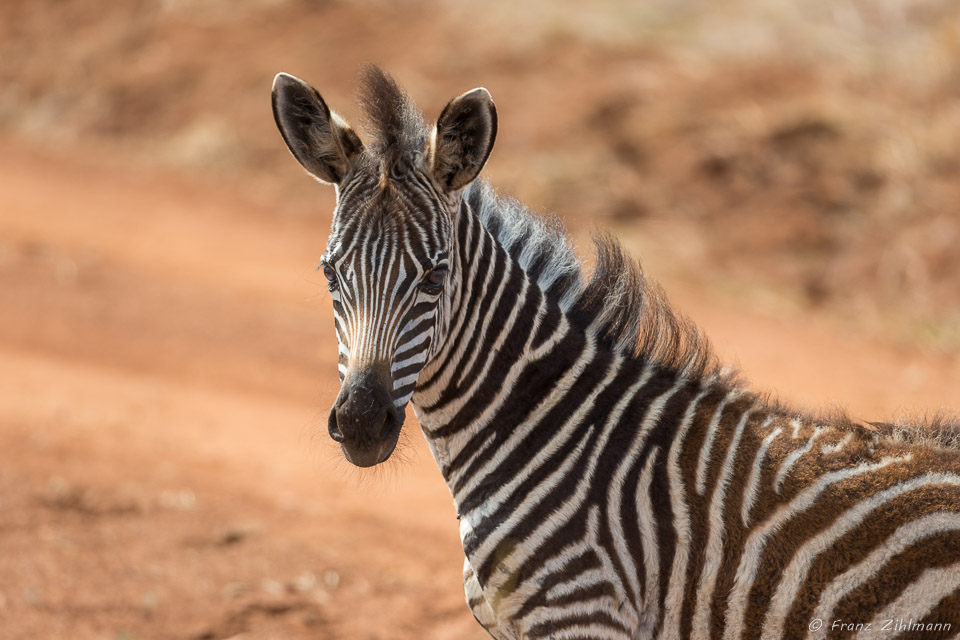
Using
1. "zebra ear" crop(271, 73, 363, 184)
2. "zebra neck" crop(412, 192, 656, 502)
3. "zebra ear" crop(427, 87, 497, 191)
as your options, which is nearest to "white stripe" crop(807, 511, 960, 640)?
"zebra neck" crop(412, 192, 656, 502)

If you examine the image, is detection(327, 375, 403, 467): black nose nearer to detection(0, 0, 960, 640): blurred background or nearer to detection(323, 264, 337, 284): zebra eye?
detection(323, 264, 337, 284): zebra eye

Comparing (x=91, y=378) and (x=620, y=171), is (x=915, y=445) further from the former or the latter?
Result: (x=620, y=171)

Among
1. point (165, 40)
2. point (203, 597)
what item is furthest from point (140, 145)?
point (203, 597)

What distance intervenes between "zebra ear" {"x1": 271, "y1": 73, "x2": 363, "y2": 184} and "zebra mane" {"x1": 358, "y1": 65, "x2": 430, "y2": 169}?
120 mm

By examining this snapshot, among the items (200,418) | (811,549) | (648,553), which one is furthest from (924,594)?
(200,418)

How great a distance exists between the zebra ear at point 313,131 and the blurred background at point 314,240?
2.92 ft

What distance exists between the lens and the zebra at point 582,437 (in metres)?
3.89

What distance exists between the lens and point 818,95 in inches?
669

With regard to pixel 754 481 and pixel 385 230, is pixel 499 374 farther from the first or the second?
pixel 754 481

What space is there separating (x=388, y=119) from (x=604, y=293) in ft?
4.68

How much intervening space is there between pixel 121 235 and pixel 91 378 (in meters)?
4.35

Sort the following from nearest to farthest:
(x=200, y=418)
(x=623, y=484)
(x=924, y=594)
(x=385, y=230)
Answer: (x=924, y=594)
(x=385, y=230)
(x=623, y=484)
(x=200, y=418)

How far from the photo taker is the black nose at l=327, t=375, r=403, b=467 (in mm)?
3789

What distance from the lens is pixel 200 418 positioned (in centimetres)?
1014
